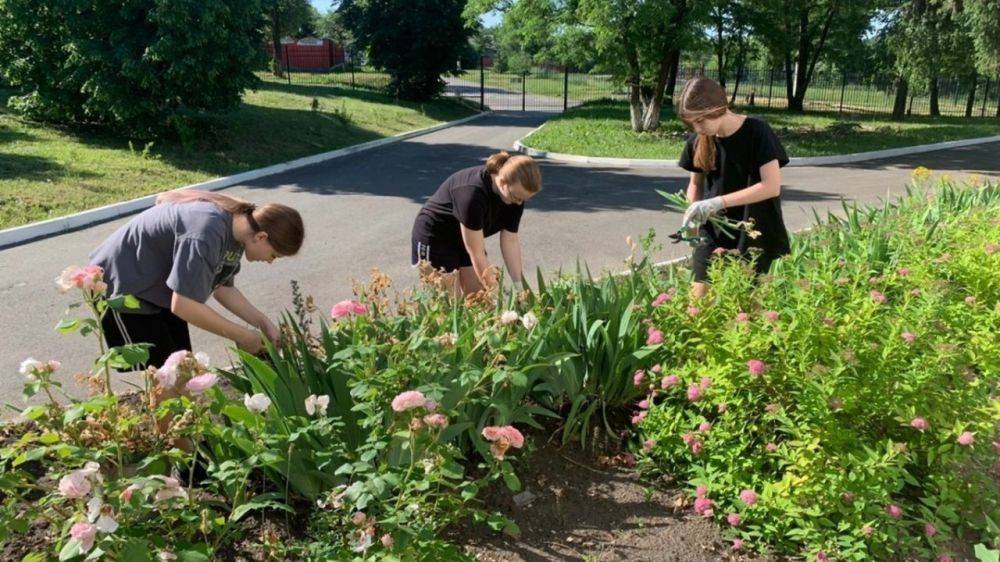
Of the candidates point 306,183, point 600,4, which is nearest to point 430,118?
point 600,4

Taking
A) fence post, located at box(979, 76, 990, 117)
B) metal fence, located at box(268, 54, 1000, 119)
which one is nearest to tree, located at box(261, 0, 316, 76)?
metal fence, located at box(268, 54, 1000, 119)

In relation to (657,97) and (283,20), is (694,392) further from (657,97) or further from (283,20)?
(283,20)

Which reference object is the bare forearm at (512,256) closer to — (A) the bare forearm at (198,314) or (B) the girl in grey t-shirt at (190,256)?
(B) the girl in grey t-shirt at (190,256)

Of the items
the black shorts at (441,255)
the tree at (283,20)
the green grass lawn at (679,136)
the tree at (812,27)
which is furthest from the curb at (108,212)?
the tree at (283,20)

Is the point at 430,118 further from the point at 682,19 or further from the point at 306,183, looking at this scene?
the point at 306,183

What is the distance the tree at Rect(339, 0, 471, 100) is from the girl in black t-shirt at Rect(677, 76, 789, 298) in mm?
27297

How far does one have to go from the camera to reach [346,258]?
23.9 ft

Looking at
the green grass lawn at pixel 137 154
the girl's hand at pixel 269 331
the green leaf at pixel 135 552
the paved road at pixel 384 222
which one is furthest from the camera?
the green grass lawn at pixel 137 154

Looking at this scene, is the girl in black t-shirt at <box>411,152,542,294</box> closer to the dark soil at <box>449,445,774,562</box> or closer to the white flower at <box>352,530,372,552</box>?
the dark soil at <box>449,445,774,562</box>

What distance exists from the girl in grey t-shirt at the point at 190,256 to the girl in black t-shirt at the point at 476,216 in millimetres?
888

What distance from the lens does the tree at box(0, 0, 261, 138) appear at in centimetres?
1197

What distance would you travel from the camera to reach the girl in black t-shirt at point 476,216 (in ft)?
11.3

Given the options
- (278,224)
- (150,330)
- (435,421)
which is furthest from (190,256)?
(435,421)

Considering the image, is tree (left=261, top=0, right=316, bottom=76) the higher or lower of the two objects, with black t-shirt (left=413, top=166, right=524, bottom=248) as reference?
higher
